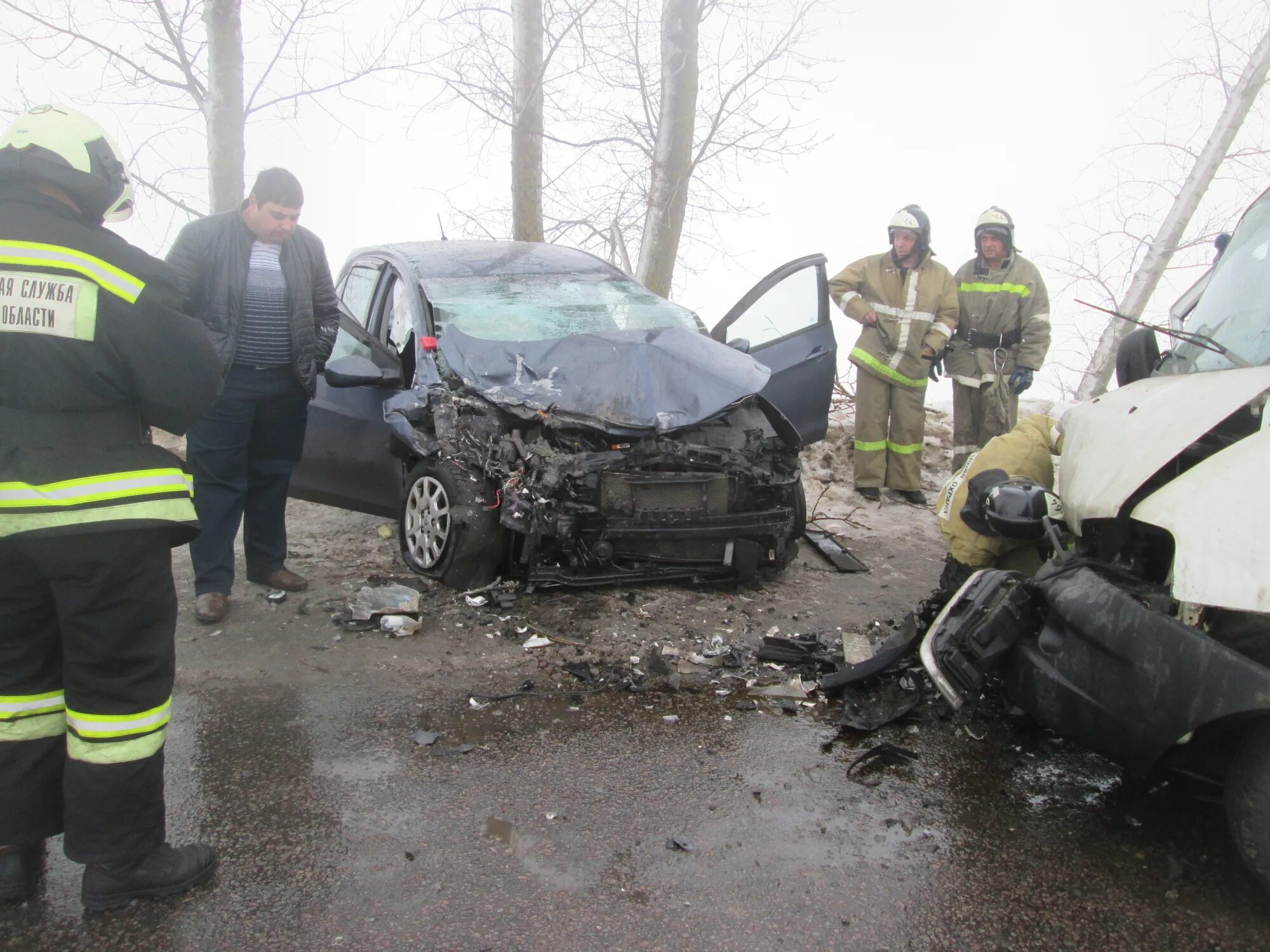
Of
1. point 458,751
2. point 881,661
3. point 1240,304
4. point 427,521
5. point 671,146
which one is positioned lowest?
point 458,751

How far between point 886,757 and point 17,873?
250cm

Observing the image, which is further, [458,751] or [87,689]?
[458,751]

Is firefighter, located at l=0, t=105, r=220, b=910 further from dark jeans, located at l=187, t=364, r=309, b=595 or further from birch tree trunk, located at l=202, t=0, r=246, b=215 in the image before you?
birch tree trunk, located at l=202, t=0, r=246, b=215

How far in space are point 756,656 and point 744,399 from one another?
142 centimetres

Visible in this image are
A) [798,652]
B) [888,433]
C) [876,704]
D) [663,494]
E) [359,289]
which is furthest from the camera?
[888,433]

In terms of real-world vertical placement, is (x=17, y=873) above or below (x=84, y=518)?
below

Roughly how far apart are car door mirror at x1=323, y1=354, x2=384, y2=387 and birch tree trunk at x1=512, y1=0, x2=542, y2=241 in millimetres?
5157

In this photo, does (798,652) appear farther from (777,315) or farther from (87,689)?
(87,689)

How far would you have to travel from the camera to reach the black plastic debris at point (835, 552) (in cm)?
546

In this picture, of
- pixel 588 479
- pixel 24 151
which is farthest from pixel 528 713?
pixel 24 151

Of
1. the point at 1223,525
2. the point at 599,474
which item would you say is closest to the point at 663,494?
the point at 599,474

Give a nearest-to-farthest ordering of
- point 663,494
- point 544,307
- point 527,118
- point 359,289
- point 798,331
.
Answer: point 663,494, point 544,307, point 798,331, point 359,289, point 527,118

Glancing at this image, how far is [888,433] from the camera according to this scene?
7.25 metres

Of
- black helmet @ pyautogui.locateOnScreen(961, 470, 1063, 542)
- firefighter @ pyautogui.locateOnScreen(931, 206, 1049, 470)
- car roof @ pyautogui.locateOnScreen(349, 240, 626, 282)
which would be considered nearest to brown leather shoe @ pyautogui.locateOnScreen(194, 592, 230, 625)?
car roof @ pyautogui.locateOnScreen(349, 240, 626, 282)
